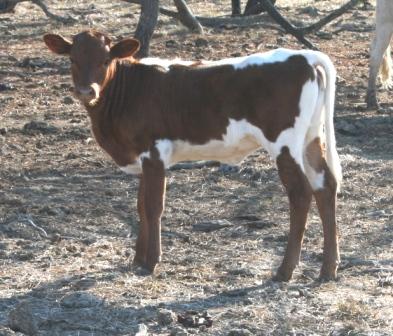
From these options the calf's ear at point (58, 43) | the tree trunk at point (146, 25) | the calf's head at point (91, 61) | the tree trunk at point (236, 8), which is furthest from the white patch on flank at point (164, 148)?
the tree trunk at point (236, 8)

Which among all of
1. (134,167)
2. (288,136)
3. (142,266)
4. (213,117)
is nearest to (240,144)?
(213,117)

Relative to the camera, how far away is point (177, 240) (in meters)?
8.00

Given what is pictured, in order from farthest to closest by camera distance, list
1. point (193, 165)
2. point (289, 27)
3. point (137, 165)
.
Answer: point (289, 27) < point (193, 165) < point (137, 165)

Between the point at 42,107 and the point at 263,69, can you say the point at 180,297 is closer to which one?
the point at 263,69

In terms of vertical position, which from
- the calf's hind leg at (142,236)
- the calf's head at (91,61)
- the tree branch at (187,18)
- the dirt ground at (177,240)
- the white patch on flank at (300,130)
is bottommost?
the dirt ground at (177,240)

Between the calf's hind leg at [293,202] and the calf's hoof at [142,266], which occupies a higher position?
the calf's hind leg at [293,202]

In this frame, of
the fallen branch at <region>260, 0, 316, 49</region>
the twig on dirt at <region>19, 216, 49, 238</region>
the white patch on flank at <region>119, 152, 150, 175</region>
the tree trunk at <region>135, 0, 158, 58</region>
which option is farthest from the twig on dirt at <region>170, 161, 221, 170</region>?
the fallen branch at <region>260, 0, 316, 49</region>

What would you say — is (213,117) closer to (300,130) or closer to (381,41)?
(300,130)

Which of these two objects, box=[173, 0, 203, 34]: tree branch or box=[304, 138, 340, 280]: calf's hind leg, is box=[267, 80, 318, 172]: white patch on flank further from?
box=[173, 0, 203, 34]: tree branch

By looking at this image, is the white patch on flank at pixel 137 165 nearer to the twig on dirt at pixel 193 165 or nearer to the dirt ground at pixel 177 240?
the dirt ground at pixel 177 240

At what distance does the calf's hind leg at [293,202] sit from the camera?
6863 millimetres

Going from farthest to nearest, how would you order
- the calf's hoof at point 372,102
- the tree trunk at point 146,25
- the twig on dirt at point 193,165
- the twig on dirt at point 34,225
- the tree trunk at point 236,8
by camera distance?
the tree trunk at point 236,8 < the tree trunk at point 146,25 < the calf's hoof at point 372,102 < the twig on dirt at point 193,165 < the twig on dirt at point 34,225

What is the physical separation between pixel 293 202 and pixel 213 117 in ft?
2.42

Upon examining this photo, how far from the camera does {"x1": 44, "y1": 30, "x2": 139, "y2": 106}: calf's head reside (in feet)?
23.1
